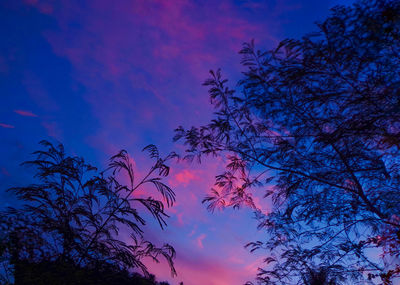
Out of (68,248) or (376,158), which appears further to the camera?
(376,158)

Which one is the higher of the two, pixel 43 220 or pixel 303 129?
pixel 303 129

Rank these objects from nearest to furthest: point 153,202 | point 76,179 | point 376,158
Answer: point 153,202 → point 76,179 → point 376,158

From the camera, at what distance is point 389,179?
5879 millimetres

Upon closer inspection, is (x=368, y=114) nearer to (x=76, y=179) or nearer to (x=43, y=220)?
(x=76, y=179)

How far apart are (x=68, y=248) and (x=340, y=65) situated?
5552mm

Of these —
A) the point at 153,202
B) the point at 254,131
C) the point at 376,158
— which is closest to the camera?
the point at 153,202

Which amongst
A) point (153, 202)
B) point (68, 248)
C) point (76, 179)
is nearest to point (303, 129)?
point (153, 202)

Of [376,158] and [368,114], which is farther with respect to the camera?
[376,158]

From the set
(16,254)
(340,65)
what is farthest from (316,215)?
(16,254)

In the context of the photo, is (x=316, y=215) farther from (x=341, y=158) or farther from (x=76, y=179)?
(x=76, y=179)

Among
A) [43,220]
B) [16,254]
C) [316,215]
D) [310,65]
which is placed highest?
[310,65]

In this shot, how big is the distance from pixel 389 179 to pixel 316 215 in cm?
171

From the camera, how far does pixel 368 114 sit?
4762mm

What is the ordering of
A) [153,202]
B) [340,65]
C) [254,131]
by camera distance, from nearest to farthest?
[153,202], [340,65], [254,131]
